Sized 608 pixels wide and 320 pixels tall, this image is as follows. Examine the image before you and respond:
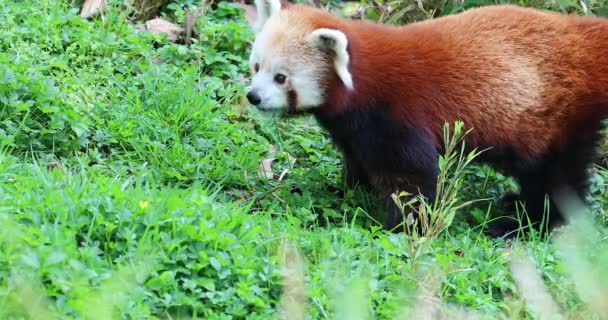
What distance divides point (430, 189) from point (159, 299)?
6.39ft

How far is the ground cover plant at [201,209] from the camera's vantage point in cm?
350

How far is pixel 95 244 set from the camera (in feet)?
12.1

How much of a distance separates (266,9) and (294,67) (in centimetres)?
58

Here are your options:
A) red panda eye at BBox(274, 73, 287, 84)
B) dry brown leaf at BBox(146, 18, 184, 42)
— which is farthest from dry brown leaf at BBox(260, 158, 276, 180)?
dry brown leaf at BBox(146, 18, 184, 42)

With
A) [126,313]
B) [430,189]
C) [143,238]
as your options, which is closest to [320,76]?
[430,189]

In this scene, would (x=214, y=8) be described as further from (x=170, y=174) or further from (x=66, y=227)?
(x=66, y=227)

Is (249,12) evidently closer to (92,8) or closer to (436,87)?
(92,8)

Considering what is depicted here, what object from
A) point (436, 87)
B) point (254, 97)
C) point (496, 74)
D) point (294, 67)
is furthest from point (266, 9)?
point (496, 74)

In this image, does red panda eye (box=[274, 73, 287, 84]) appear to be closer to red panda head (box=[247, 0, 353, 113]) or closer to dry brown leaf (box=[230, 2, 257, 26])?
red panda head (box=[247, 0, 353, 113])

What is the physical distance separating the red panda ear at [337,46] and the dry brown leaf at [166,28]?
200 cm

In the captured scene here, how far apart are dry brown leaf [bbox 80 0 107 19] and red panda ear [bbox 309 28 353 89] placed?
213 centimetres

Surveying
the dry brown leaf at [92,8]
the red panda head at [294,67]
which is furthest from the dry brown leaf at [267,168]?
the dry brown leaf at [92,8]

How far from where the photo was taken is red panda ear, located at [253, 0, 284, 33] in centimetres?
526

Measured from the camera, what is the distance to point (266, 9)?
17.7ft
